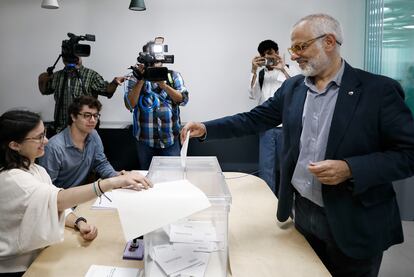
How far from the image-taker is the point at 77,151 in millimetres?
2150

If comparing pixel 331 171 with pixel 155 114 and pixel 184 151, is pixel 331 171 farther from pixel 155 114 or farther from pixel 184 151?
pixel 155 114

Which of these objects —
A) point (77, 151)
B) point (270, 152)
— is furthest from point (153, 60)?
point (270, 152)

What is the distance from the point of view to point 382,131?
45.1 inches

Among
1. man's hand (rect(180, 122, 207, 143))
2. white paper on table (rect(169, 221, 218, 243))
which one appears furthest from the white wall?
white paper on table (rect(169, 221, 218, 243))

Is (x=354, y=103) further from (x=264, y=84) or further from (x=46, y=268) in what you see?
(x=264, y=84)

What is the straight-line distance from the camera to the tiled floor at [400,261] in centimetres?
223

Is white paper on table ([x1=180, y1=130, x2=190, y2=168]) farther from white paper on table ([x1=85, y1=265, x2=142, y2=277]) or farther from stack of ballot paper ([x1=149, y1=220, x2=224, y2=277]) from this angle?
white paper on table ([x1=85, y1=265, x2=142, y2=277])

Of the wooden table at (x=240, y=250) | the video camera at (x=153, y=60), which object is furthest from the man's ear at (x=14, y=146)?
the video camera at (x=153, y=60)

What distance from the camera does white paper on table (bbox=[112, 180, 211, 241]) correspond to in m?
0.90

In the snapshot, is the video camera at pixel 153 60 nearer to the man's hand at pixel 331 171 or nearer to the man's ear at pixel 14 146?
the man's ear at pixel 14 146

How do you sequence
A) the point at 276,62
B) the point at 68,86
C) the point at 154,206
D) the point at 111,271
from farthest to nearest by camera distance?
the point at 276,62, the point at 68,86, the point at 111,271, the point at 154,206

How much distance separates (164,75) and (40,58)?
234 cm

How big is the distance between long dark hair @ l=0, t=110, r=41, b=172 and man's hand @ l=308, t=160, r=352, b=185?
110 cm

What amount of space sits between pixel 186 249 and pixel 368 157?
66cm
